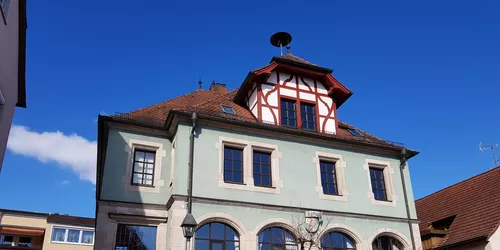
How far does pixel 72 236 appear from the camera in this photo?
131 ft

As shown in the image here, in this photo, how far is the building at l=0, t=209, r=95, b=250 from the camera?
39031 millimetres

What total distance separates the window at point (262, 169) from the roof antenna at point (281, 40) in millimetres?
5971

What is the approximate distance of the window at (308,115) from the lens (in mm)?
17375

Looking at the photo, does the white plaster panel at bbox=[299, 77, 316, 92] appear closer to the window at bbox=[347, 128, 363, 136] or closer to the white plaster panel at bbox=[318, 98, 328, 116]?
the white plaster panel at bbox=[318, 98, 328, 116]

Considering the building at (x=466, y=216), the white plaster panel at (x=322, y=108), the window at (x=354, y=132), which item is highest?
the white plaster panel at (x=322, y=108)

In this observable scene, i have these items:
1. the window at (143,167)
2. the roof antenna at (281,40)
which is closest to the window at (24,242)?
the window at (143,167)

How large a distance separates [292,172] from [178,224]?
4655mm

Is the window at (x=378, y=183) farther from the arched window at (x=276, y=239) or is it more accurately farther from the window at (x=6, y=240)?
the window at (x=6, y=240)

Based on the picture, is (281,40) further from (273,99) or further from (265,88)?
(273,99)

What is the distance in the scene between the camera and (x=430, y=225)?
19.7 meters

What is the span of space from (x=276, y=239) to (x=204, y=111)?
16.7 feet

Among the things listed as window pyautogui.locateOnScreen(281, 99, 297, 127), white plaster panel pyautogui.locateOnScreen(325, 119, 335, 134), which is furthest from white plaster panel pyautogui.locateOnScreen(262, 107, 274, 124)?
white plaster panel pyautogui.locateOnScreen(325, 119, 335, 134)

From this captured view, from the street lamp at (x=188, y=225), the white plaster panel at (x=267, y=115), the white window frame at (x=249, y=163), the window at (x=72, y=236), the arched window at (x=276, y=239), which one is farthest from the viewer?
the window at (x=72, y=236)

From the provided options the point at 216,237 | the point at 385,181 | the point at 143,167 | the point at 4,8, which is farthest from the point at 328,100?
the point at 4,8
